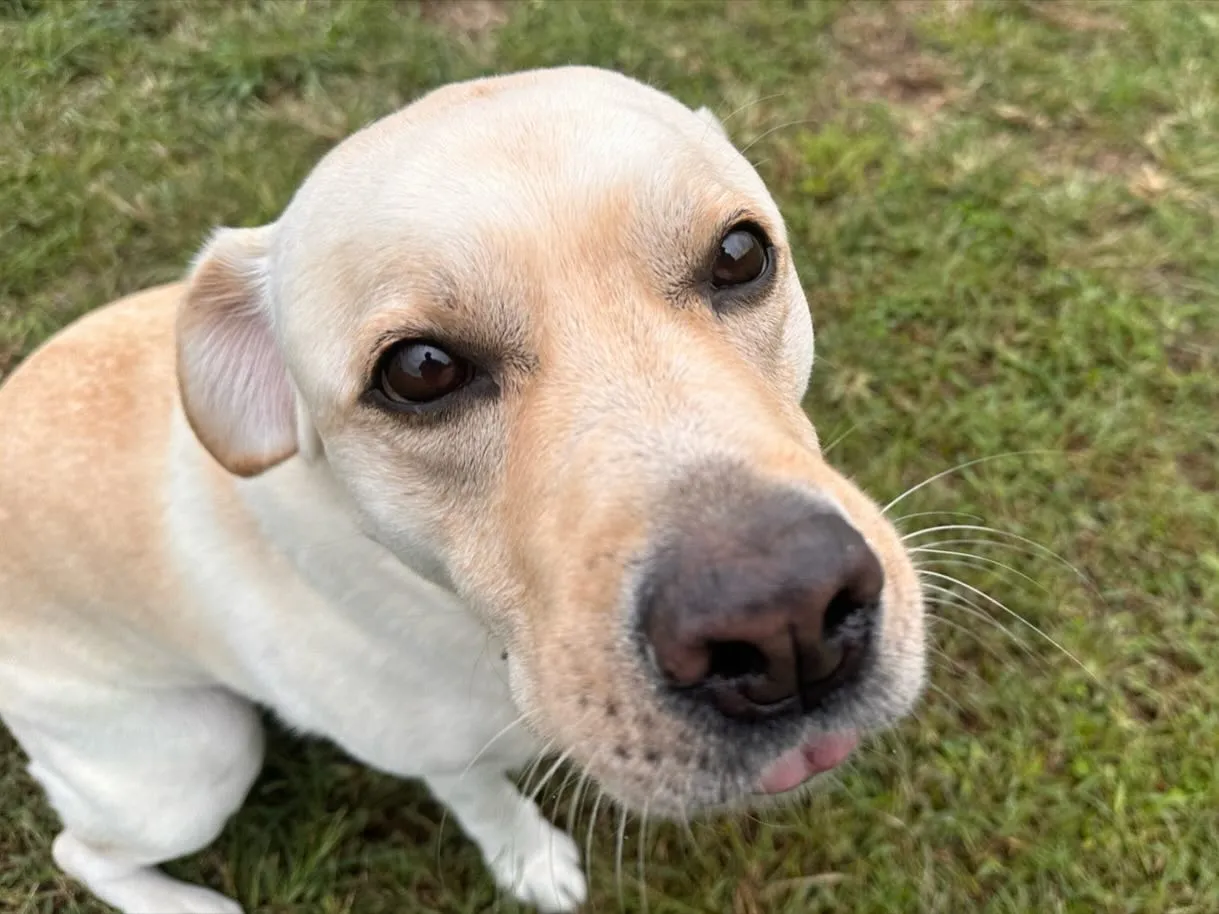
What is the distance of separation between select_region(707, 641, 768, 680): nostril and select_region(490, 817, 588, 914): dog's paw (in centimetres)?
207

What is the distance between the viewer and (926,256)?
476 cm

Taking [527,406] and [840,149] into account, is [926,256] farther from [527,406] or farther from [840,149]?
[527,406]

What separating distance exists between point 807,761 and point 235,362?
1708 millimetres

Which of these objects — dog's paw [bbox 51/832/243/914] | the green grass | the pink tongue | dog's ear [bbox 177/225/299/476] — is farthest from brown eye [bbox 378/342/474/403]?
dog's paw [bbox 51/832/243/914]

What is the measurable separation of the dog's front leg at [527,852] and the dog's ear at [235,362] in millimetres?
1466

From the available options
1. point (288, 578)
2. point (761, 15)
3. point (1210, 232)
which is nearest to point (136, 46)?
point (761, 15)

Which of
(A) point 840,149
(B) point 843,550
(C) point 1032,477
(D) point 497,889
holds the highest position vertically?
(B) point 843,550

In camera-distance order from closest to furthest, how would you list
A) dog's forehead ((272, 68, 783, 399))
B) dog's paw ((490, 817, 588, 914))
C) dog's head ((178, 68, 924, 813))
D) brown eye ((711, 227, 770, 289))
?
dog's head ((178, 68, 924, 813)) < dog's forehead ((272, 68, 783, 399)) < brown eye ((711, 227, 770, 289)) < dog's paw ((490, 817, 588, 914))

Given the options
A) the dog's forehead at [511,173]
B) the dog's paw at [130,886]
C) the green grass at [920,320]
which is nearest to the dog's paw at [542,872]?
the green grass at [920,320]

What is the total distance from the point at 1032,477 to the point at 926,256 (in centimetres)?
123

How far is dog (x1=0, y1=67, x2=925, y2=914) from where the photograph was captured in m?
1.71

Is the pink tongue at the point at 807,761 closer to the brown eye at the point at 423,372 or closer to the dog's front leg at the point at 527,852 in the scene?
the brown eye at the point at 423,372

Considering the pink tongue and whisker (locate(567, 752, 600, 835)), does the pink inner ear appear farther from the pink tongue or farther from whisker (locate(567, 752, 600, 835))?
the pink tongue

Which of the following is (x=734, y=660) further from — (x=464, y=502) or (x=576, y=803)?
(x=576, y=803)
